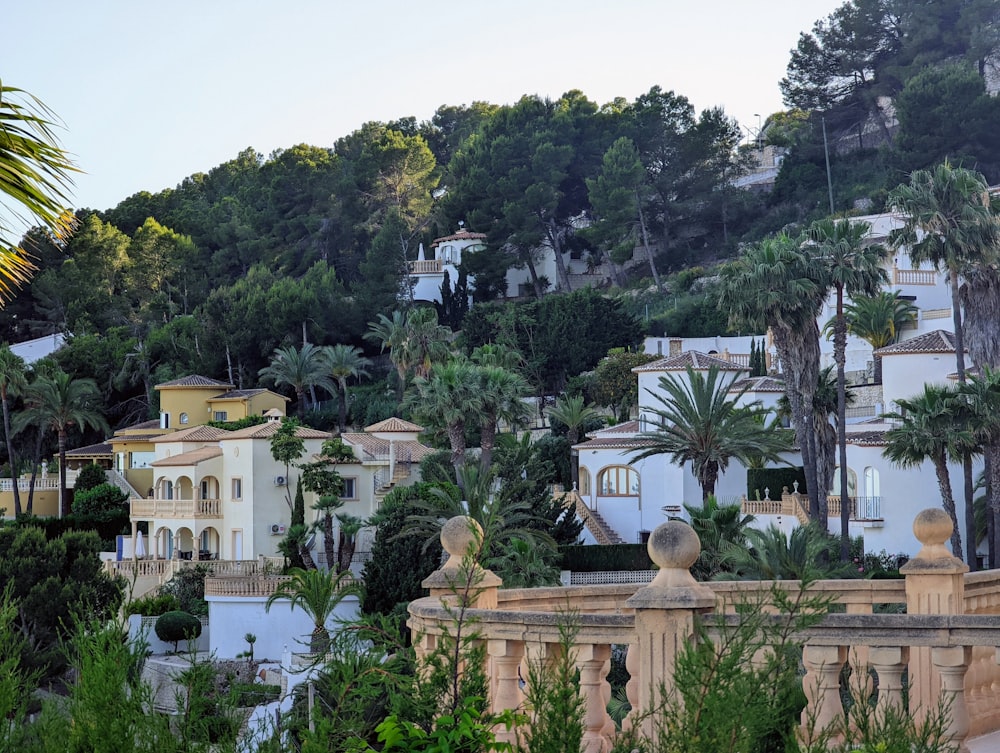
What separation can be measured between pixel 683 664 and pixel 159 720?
2.05m

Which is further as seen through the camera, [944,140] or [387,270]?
[387,270]

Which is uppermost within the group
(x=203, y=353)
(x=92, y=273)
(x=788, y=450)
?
(x=92, y=273)

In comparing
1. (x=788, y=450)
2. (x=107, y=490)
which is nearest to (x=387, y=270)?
(x=107, y=490)

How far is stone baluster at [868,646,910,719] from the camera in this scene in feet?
23.1

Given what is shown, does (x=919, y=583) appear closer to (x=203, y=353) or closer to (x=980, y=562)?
(x=980, y=562)

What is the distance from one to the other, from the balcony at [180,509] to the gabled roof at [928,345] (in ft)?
96.7

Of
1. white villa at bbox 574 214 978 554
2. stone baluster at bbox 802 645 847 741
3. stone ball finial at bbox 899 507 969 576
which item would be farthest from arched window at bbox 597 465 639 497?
stone baluster at bbox 802 645 847 741

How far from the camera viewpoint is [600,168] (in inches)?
3745

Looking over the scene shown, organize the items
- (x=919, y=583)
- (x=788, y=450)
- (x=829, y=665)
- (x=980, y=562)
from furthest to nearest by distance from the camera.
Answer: (x=788, y=450) → (x=980, y=562) → (x=919, y=583) → (x=829, y=665)

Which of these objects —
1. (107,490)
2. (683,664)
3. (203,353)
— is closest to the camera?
(683,664)

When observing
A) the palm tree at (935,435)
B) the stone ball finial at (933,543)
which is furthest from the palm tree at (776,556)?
the stone ball finial at (933,543)

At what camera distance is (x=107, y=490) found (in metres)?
68.8

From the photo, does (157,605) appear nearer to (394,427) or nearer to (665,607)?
A: (394,427)

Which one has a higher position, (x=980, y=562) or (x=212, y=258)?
(x=212, y=258)
